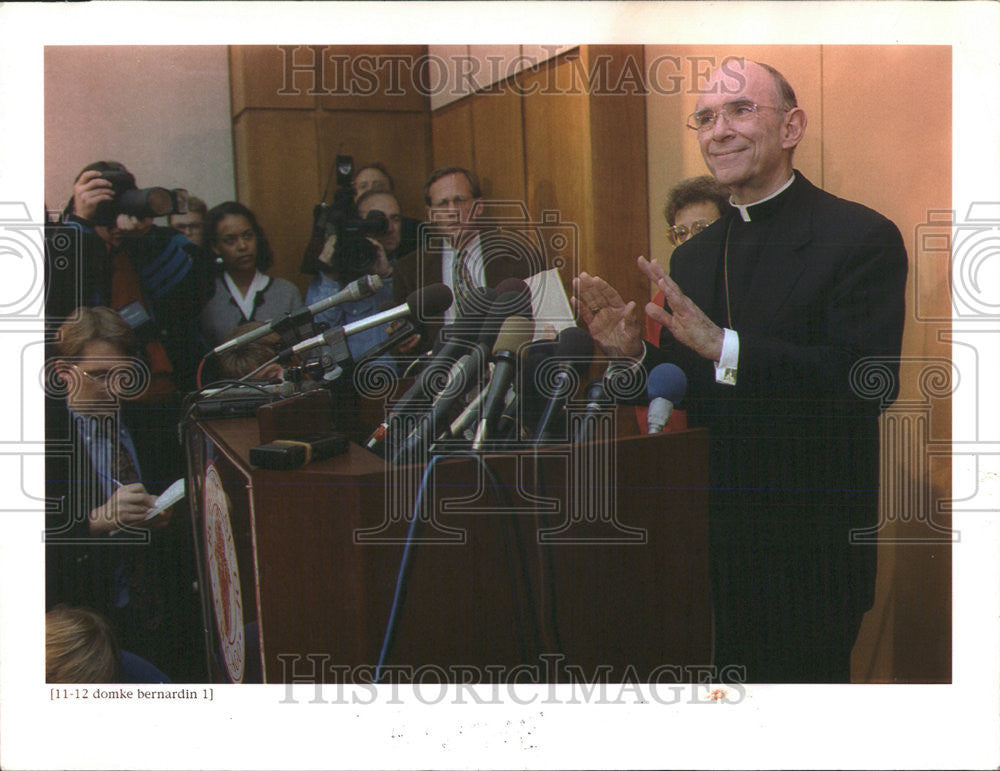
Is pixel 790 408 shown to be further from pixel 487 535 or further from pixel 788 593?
pixel 487 535

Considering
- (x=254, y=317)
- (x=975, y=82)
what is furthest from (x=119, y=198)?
(x=975, y=82)

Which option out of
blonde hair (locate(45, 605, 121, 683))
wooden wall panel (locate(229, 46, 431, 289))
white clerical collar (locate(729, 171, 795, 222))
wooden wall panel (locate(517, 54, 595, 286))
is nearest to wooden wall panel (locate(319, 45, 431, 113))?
wooden wall panel (locate(229, 46, 431, 289))

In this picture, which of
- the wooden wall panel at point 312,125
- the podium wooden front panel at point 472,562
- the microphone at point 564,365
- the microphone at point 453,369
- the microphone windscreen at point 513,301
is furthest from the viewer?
the wooden wall panel at point 312,125

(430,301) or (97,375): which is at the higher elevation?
(430,301)

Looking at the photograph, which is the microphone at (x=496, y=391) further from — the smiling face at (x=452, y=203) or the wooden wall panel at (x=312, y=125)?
the wooden wall panel at (x=312, y=125)

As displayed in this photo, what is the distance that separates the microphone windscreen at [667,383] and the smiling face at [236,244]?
0.93 m

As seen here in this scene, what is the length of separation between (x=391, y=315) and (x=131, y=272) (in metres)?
0.62

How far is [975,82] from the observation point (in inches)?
75.5

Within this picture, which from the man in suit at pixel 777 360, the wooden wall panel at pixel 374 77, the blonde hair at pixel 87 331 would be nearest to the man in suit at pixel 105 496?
the blonde hair at pixel 87 331

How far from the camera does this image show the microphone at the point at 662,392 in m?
1.84

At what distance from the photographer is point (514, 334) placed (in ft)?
5.87

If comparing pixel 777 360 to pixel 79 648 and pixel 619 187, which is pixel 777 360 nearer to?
pixel 619 187

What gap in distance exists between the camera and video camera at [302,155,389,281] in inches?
78.4

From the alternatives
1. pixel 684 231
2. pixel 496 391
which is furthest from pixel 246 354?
pixel 684 231
